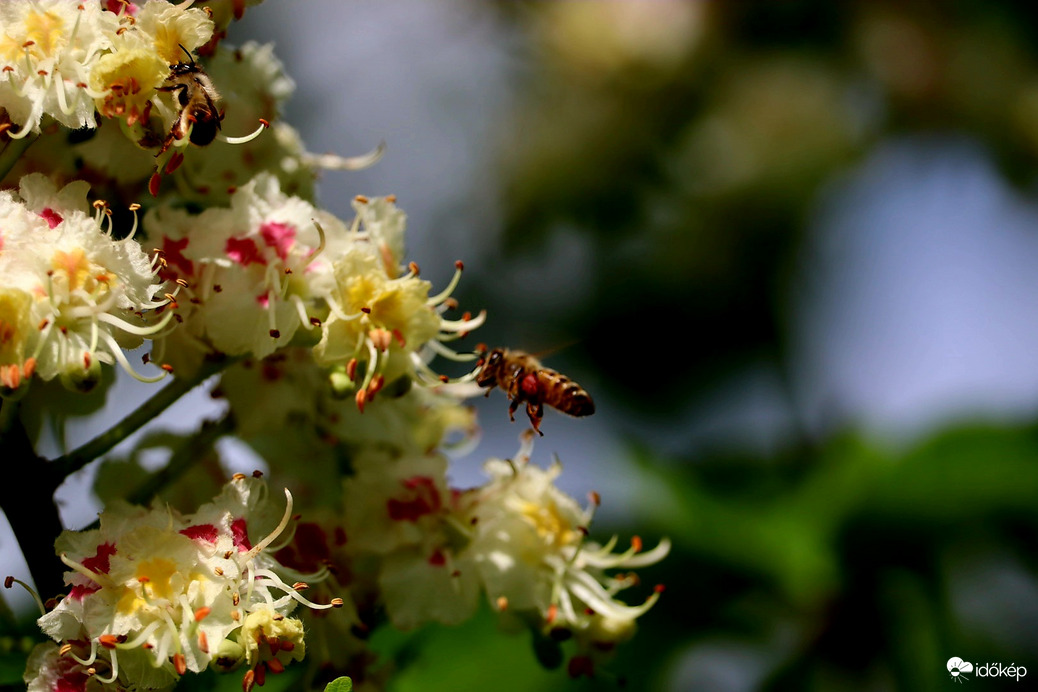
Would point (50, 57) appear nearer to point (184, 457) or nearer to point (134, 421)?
point (134, 421)

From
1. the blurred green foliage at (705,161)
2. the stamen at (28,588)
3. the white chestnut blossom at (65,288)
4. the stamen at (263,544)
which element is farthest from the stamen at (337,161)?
the blurred green foliage at (705,161)

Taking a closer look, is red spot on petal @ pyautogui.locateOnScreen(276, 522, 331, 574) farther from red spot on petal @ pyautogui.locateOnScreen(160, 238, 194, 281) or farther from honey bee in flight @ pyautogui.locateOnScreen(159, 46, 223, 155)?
honey bee in flight @ pyautogui.locateOnScreen(159, 46, 223, 155)

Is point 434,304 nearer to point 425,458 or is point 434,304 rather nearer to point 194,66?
point 425,458

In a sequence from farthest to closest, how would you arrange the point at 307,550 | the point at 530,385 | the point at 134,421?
the point at 530,385
the point at 307,550
the point at 134,421

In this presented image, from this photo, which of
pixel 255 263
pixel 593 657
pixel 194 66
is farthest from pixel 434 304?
pixel 593 657

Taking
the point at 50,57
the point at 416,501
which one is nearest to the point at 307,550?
the point at 416,501

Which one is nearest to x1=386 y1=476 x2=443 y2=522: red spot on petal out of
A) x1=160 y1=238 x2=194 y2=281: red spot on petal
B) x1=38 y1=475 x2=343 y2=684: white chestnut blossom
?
x1=38 y1=475 x2=343 y2=684: white chestnut blossom
